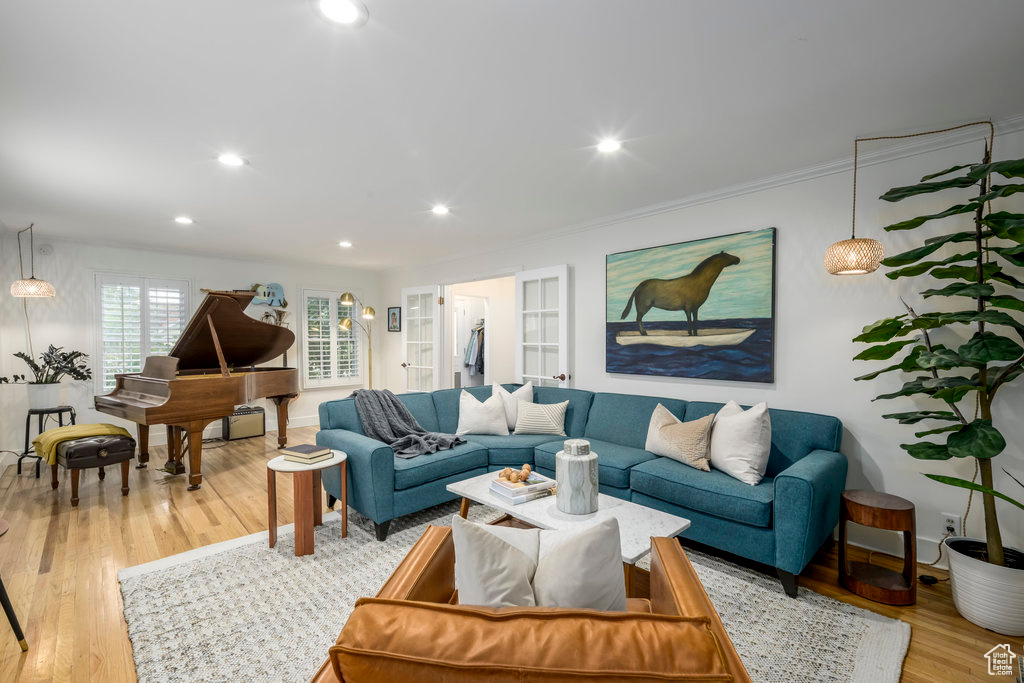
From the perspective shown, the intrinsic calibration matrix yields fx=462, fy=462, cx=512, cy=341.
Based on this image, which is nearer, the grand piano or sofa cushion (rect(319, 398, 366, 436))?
sofa cushion (rect(319, 398, 366, 436))

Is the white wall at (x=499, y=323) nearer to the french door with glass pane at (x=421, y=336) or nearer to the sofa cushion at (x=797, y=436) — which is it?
the french door with glass pane at (x=421, y=336)

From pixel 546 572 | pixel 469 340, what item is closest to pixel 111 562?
pixel 546 572

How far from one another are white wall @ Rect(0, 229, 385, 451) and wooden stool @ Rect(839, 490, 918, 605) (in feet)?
21.3

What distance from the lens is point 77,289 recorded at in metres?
5.14

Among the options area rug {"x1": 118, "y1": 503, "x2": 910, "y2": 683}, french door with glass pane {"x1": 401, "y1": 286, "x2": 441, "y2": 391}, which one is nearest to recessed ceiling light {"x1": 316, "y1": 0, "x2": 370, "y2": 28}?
area rug {"x1": 118, "y1": 503, "x2": 910, "y2": 683}

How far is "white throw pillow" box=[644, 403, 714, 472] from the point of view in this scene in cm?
293

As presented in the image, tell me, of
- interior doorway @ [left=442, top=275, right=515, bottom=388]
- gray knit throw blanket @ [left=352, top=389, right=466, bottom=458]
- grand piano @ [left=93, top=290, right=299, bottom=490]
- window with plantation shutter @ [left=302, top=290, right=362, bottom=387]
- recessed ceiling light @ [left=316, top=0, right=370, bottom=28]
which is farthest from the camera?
interior doorway @ [left=442, top=275, right=515, bottom=388]

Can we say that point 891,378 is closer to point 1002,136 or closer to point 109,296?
point 1002,136

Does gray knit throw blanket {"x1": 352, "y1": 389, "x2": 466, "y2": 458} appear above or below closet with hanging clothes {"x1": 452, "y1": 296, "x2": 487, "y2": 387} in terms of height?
below

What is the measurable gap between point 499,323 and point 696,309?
4216 millimetres

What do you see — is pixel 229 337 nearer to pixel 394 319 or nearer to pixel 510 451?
pixel 394 319

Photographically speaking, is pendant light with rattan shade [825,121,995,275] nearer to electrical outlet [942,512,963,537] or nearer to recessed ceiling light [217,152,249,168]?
electrical outlet [942,512,963,537]

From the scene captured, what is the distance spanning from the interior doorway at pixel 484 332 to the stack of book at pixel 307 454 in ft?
13.9

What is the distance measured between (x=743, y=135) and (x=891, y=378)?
1.67 m
